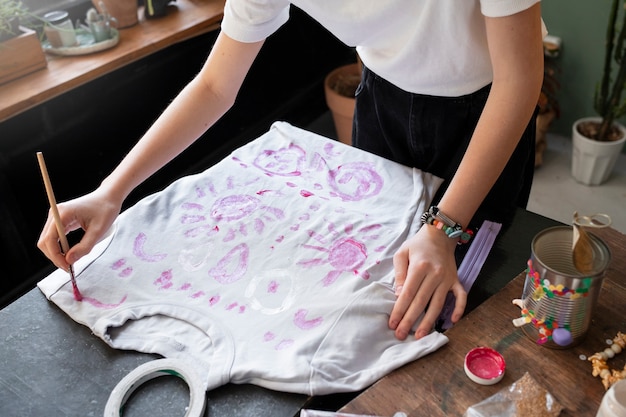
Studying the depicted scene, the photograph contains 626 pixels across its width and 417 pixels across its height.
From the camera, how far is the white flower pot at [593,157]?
2.34 metres

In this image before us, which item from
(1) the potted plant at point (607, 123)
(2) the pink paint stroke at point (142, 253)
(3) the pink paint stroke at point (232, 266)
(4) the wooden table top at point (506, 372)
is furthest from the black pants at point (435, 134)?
(1) the potted plant at point (607, 123)

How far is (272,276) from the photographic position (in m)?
0.94

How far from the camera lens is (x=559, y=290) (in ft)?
2.33

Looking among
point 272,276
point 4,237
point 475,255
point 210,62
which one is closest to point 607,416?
point 475,255

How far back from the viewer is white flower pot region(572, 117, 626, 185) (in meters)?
2.34

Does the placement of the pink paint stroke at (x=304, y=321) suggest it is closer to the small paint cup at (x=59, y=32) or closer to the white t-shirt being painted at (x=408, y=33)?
the white t-shirt being painted at (x=408, y=33)

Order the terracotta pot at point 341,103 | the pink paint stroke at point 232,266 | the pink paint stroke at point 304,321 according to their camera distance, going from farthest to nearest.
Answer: the terracotta pot at point 341,103 < the pink paint stroke at point 232,266 < the pink paint stroke at point 304,321

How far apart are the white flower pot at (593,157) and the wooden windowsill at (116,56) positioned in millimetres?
1470

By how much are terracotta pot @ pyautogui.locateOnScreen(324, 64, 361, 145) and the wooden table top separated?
65.1 inches

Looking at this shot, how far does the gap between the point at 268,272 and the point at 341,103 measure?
5.35ft

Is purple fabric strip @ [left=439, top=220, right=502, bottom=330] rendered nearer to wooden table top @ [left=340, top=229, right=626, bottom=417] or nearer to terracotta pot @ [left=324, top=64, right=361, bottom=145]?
A: wooden table top @ [left=340, top=229, right=626, bottom=417]

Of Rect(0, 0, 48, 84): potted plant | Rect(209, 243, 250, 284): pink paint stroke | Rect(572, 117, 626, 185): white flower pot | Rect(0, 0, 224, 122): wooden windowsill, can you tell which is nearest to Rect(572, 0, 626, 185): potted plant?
Rect(572, 117, 626, 185): white flower pot

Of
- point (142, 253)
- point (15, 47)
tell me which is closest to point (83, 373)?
point (142, 253)

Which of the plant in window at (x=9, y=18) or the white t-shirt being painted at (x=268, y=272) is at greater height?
the plant in window at (x=9, y=18)
